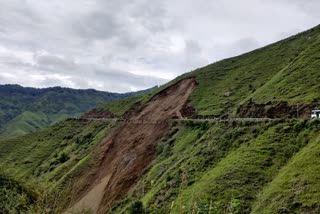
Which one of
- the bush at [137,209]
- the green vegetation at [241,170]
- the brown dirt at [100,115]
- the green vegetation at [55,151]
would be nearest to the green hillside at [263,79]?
the brown dirt at [100,115]

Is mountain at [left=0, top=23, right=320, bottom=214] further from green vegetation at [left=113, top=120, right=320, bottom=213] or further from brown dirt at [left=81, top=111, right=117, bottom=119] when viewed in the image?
brown dirt at [left=81, top=111, right=117, bottom=119]

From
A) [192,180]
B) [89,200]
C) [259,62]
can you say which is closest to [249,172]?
[192,180]

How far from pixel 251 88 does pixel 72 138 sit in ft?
172

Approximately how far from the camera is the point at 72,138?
340 feet

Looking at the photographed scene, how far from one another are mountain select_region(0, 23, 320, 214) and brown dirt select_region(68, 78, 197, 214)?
0.84 feet

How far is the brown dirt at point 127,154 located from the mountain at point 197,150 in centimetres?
26

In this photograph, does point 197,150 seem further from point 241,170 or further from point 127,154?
point 127,154

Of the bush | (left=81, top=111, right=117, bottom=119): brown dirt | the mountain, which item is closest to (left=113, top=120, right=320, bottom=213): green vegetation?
the mountain

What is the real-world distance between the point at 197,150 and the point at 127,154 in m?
22.7

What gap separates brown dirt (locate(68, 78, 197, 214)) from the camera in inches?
2387

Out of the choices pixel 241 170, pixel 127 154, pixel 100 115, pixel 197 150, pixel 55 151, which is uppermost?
pixel 100 115

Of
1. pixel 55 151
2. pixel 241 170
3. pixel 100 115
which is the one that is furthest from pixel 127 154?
pixel 100 115

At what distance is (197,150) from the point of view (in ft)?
167

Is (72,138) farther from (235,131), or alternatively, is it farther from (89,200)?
(235,131)
